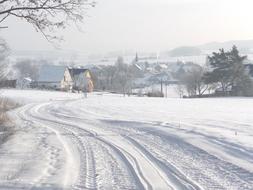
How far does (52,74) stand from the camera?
12512 centimetres

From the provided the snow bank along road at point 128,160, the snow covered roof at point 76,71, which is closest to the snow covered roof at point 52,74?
the snow covered roof at point 76,71

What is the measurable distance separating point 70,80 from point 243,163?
4822 inches

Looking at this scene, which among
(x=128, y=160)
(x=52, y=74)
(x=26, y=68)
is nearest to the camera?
(x=128, y=160)

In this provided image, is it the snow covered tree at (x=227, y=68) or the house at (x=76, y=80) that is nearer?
the snow covered tree at (x=227, y=68)

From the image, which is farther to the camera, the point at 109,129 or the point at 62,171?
the point at 109,129

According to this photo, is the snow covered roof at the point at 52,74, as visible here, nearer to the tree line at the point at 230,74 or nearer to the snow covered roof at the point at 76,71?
the snow covered roof at the point at 76,71

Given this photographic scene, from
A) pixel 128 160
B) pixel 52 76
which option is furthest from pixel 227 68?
pixel 128 160

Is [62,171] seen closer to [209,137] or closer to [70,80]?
[209,137]

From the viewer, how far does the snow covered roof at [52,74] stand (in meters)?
124

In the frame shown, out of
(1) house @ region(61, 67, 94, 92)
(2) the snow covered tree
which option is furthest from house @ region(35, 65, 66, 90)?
(2) the snow covered tree

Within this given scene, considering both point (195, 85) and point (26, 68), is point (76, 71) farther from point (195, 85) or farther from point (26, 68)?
point (26, 68)

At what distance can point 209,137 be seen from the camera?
15562mm

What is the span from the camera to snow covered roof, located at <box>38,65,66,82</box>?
406ft

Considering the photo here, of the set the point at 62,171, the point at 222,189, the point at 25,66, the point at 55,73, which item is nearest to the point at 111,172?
the point at 62,171
